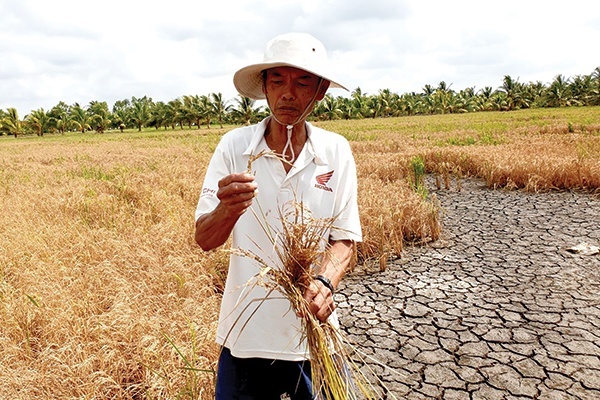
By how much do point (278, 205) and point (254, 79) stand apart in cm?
50

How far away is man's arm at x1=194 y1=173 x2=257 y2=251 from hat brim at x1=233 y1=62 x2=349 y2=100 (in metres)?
0.42

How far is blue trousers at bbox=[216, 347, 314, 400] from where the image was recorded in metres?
1.39

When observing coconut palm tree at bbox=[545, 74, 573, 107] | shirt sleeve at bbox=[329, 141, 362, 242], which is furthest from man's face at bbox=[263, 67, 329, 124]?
coconut palm tree at bbox=[545, 74, 573, 107]

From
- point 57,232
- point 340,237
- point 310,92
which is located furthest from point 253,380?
point 57,232

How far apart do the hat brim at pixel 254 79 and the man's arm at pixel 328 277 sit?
549 millimetres

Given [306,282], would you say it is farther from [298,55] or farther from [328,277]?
[298,55]

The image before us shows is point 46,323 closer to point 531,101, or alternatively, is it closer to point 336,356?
point 336,356

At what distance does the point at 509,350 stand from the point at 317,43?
2.60 m

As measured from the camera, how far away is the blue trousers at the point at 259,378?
4.58 ft

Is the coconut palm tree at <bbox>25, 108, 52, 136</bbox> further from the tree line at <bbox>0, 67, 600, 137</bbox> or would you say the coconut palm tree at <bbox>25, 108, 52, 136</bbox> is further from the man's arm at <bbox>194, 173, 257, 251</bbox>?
the man's arm at <bbox>194, 173, 257, 251</bbox>

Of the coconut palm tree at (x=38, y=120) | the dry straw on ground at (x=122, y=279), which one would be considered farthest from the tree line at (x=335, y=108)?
the dry straw on ground at (x=122, y=279)

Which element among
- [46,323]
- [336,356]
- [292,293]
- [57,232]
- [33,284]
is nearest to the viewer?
[292,293]

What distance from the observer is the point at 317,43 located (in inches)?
53.0

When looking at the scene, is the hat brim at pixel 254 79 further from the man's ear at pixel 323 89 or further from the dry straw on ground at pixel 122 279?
the dry straw on ground at pixel 122 279
